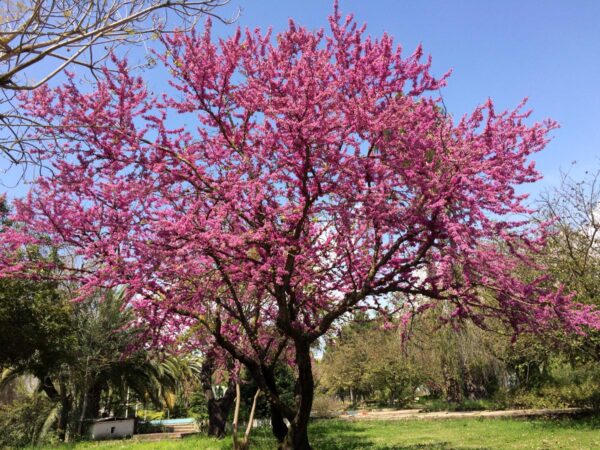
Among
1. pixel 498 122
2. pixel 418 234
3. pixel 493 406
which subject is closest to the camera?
pixel 498 122

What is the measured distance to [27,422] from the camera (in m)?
16.3

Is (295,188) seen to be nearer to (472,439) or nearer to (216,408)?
(472,439)

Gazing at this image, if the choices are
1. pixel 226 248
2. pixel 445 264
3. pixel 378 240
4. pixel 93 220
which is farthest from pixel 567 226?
pixel 93 220

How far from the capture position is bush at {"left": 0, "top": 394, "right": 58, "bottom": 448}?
1484 centimetres

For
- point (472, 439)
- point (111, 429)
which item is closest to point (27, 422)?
point (111, 429)

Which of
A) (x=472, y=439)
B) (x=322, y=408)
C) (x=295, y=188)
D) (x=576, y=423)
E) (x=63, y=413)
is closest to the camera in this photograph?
(x=295, y=188)

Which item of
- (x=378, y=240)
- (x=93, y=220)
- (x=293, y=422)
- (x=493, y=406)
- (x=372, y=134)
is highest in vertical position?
(x=372, y=134)

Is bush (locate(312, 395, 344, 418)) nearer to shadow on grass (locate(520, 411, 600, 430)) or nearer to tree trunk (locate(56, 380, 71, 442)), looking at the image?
shadow on grass (locate(520, 411, 600, 430))

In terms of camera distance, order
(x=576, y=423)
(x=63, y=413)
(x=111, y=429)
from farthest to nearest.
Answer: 1. (x=111, y=429)
2. (x=63, y=413)
3. (x=576, y=423)

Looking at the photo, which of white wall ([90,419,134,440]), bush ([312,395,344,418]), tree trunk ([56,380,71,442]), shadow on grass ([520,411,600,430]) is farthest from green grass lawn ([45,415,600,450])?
bush ([312,395,344,418])

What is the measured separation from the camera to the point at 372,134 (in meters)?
6.71

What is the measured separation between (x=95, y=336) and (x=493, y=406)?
21.0 m

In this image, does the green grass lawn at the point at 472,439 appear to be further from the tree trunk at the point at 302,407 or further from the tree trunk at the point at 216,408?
the tree trunk at the point at 302,407

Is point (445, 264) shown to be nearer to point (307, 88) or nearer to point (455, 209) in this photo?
point (455, 209)
